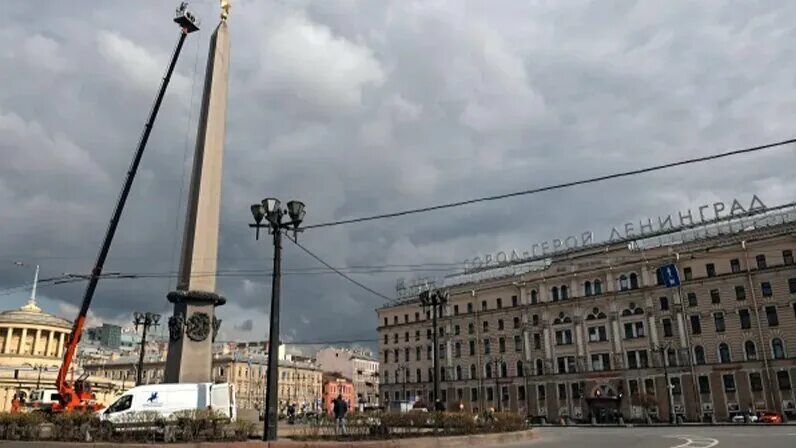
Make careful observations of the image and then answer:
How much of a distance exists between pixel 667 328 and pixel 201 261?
52.9 m

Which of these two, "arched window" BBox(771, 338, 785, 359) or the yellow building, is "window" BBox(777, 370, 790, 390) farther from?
the yellow building

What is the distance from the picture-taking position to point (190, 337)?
22875mm

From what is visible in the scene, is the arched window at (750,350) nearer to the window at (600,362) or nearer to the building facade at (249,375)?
the window at (600,362)

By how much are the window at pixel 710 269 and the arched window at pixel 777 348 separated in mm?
7764

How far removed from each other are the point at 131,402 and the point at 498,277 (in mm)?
60921

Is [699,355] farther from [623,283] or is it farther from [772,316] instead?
[623,283]

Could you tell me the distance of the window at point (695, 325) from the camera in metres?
61.0

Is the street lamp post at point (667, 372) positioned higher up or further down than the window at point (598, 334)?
further down

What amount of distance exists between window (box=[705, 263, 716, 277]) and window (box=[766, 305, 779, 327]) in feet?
17.9

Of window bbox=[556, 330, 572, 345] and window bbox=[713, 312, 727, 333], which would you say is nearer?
window bbox=[713, 312, 727, 333]

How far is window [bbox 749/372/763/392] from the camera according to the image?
184 ft

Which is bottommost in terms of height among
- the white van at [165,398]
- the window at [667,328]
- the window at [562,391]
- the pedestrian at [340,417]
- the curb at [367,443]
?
the curb at [367,443]

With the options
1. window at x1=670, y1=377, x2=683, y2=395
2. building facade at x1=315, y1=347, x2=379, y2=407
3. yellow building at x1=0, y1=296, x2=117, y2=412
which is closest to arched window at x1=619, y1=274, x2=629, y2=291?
window at x1=670, y1=377, x2=683, y2=395

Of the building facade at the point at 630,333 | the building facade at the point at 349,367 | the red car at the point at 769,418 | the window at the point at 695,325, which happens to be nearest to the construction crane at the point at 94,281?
the building facade at the point at 630,333
